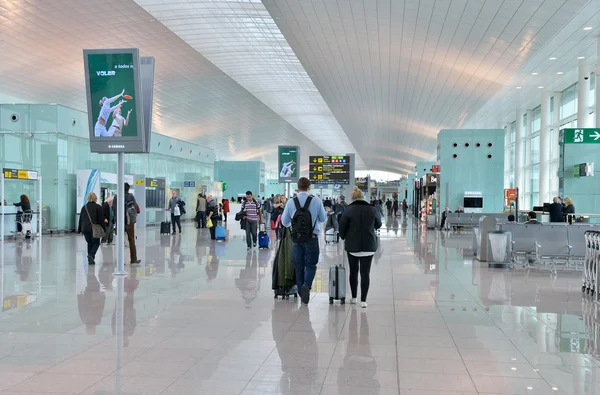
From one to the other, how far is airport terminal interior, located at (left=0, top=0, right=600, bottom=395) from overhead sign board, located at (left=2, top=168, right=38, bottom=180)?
63mm

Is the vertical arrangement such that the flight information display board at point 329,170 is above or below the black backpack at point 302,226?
above

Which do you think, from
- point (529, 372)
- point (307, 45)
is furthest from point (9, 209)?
point (529, 372)

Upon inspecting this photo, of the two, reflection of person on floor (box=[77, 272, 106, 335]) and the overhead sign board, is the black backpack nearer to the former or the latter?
reflection of person on floor (box=[77, 272, 106, 335])

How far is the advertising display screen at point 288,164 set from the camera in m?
28.6

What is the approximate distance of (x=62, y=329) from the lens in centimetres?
614

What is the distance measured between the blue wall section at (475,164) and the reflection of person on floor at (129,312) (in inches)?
783

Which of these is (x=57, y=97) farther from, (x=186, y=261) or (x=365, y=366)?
(x=365, y=366)

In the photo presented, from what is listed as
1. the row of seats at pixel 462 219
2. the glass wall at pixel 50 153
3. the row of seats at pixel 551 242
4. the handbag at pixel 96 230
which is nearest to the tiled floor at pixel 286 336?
the handbag at pixel 96 230

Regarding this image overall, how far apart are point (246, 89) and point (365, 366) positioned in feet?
126

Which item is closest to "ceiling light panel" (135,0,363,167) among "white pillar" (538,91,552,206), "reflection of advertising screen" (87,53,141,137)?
"white pillar" (538,91,552,206)

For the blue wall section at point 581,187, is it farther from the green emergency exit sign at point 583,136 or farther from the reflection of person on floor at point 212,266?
the reflection of person on floor at point 212,266

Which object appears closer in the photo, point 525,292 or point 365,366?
point 365,366

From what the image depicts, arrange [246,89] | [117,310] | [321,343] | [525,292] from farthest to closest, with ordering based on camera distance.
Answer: [246,89] → [525,292] → [117,310] → [321,343]

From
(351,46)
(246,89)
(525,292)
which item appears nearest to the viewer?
(525,292)
